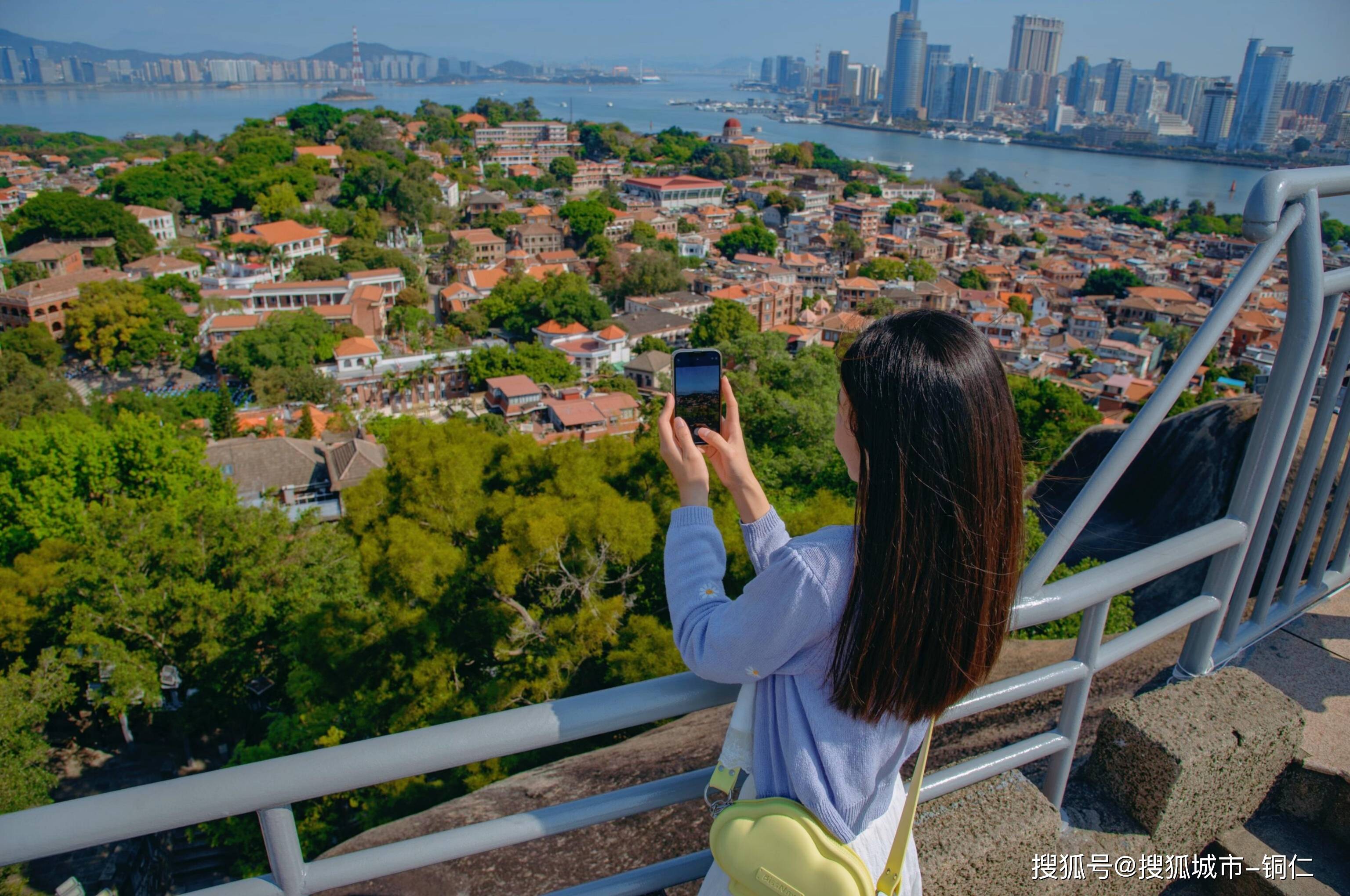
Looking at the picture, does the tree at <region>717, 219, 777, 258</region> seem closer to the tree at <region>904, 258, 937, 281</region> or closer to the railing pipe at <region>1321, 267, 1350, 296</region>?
the tree at <region>904, 258, 937, 281</region>

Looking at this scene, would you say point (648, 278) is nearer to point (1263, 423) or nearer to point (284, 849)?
point (1263, 423)

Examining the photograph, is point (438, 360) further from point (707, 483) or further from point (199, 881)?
point (707, 483)

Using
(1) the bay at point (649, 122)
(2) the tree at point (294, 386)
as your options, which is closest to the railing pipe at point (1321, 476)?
(2) the tree at point (294, 386)

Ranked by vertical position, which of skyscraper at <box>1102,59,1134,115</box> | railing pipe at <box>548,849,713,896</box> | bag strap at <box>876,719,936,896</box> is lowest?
railing pipe at <box>548,849,713,896</box>

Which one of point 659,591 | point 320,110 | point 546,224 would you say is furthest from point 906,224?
point 659,591

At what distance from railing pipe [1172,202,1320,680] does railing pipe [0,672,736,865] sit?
737 millimetres

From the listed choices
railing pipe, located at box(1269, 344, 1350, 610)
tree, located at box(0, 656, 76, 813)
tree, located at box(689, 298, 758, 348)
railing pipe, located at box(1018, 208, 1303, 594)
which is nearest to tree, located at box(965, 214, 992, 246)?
tree, located at box(689, 298, 758, 348)

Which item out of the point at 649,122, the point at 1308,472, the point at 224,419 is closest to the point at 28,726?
the point at 1308,472

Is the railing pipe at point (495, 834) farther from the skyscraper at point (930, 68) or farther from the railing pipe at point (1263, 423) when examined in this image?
the skyscraper at point (930, 68)

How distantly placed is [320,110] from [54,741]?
39.8 meters

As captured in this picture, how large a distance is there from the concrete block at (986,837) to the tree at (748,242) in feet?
98.3

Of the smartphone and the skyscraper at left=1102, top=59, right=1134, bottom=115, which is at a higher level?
the skyscraper at left=1102, top=59, right=1134, bottom=115

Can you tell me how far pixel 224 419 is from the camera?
14406 mm

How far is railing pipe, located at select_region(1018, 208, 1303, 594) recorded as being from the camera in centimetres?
84
